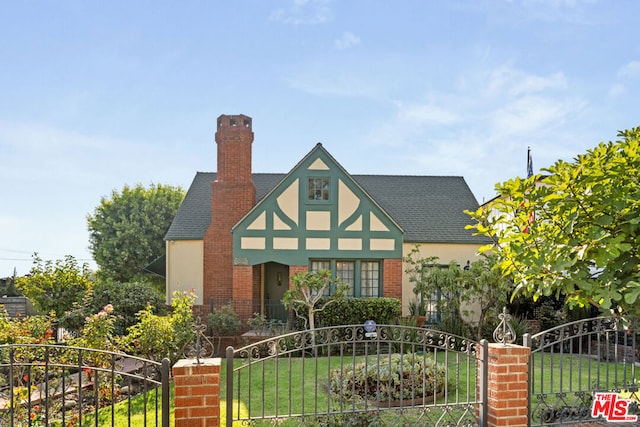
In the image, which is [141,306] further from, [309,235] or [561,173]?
[561,173]

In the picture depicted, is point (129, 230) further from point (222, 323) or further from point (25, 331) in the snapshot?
point (25, 331)

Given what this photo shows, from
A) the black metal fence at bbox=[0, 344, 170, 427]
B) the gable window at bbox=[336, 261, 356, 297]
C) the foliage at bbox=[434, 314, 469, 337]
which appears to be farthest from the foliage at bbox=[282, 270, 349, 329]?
the black metal fence at bbox=[0, 344, 170, 427]

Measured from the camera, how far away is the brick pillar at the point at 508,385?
19.5 feet

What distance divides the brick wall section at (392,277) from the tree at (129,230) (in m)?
15.7

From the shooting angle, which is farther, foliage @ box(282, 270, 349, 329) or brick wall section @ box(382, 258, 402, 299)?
brick wall section @ box(382, 258, 402, 299)

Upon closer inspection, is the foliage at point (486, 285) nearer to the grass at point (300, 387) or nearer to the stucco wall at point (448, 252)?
the grass at point (300, 387)

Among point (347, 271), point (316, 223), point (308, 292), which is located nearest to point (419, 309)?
point (347, 271)

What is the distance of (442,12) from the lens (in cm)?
850

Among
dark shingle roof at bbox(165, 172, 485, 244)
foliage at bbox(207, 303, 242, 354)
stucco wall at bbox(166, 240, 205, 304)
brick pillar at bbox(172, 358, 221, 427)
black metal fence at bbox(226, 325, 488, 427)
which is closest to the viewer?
brick pillar at bbox(172, 358, 221, 427)

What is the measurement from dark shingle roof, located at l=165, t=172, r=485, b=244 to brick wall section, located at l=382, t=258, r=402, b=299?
6.06 feet

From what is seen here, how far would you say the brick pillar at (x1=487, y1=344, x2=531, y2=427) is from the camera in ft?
19.5

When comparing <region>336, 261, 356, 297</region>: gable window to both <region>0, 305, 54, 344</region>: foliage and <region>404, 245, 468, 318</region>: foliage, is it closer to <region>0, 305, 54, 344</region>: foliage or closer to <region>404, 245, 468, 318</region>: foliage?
<region>404, 245, 468, 318</region>: foliage

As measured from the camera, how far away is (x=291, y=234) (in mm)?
16469

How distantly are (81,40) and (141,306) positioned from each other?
881 centimetres
